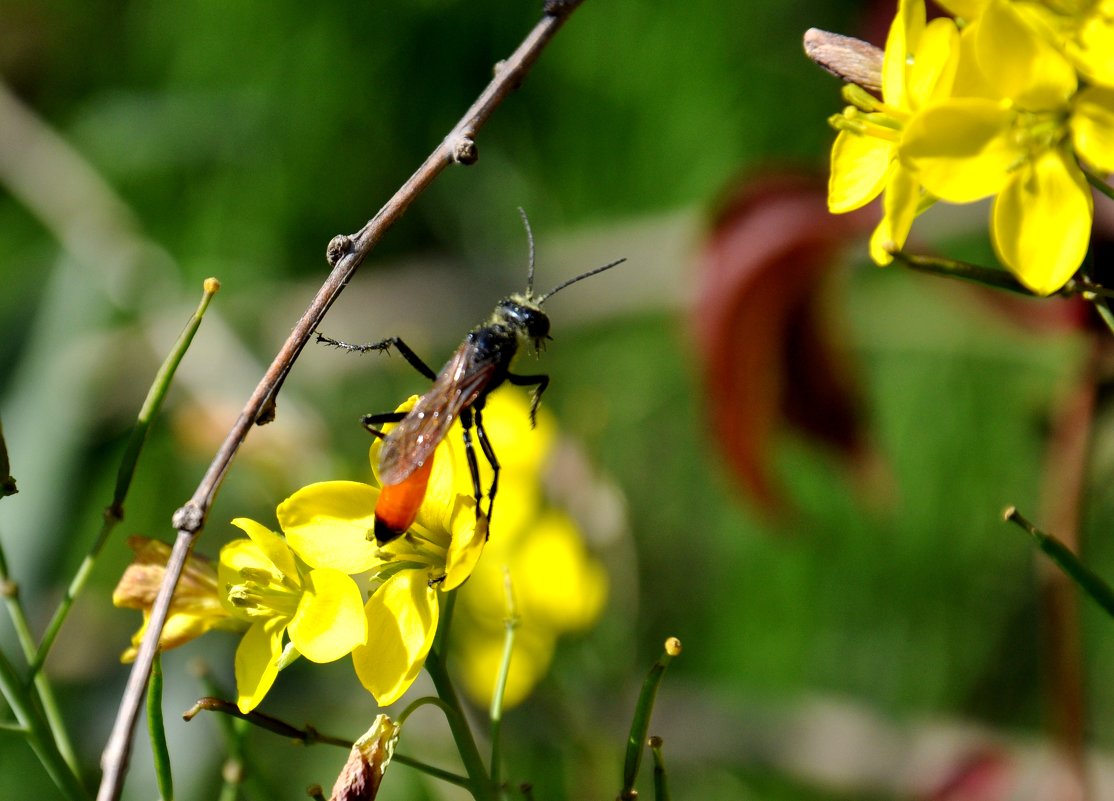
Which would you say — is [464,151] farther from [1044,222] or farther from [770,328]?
[770,328]

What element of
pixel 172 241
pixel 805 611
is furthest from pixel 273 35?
pixel 805 611

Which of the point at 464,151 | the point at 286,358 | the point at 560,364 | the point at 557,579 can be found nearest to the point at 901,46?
the point at 464,151

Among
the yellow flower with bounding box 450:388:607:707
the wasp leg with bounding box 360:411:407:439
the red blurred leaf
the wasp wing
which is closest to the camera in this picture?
the wasp wing

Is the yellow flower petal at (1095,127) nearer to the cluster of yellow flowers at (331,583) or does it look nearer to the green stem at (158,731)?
the cluster of yellow flowers at (331,583)

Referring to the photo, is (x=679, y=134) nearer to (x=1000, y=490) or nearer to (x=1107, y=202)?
(x=1000, y=490)

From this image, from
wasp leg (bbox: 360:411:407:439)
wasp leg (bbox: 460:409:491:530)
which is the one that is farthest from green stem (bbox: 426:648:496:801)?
wasp leg (bbox: 360:411:407:439)

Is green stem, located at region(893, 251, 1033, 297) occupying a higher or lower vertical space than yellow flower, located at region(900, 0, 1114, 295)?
lower

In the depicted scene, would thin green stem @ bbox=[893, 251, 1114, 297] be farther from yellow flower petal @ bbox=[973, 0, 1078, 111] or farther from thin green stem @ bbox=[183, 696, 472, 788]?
thin green stem @ bbox=[183, 696, 472, 788]
